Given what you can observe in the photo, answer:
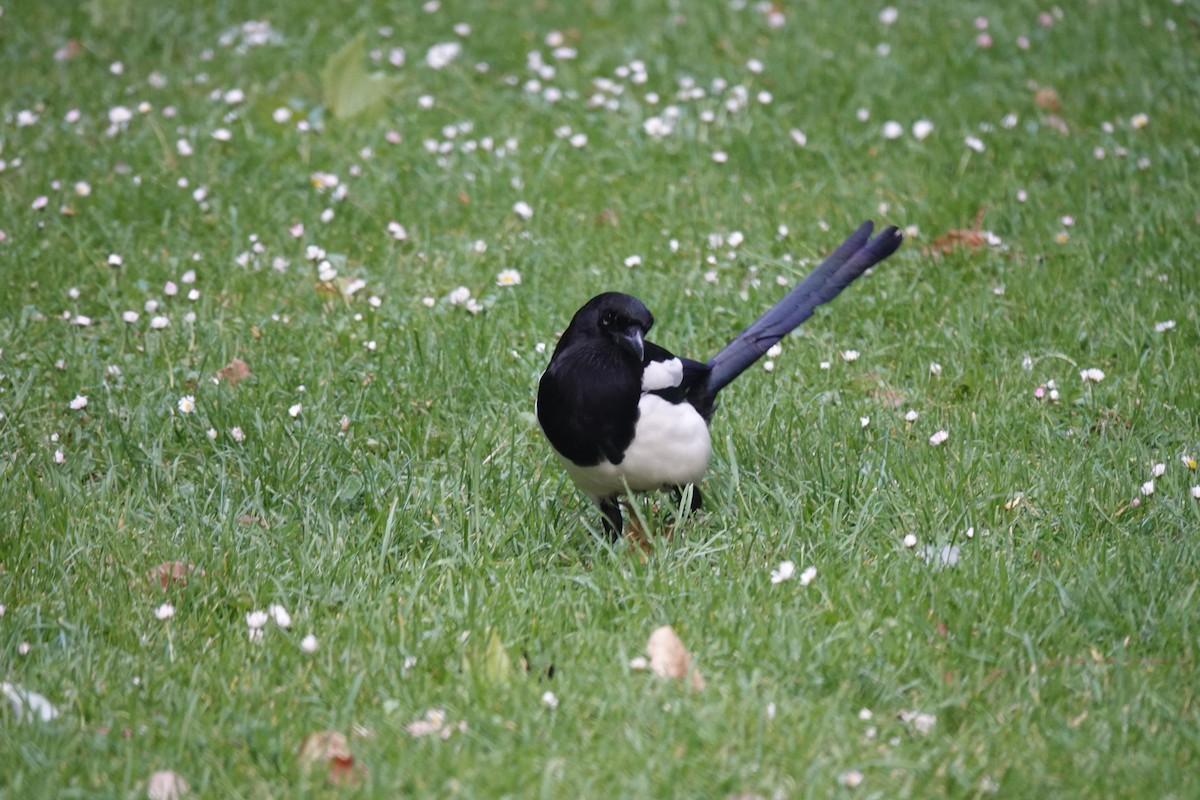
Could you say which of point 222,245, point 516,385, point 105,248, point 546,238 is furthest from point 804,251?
point 105,248

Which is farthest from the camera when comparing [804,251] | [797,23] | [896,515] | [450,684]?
[797,23]

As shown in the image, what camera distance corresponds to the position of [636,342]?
9.08 ft

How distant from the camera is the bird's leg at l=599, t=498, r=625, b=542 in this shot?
9.85ft

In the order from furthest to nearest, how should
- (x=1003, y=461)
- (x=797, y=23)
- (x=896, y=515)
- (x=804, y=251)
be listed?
(x=797, y=23) → (x=804, y=251) → (x=1003, y=461) → (x=896, y=515)

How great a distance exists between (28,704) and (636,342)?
1335 millimetres

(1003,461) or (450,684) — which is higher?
(450,684)

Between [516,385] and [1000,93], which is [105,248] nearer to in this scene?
[516,385]

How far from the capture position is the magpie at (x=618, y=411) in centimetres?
279

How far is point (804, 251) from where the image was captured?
429 cm

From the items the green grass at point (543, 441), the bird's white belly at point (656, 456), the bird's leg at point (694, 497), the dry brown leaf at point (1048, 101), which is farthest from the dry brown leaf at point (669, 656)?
the dry brown leaf at point (1048, 101)

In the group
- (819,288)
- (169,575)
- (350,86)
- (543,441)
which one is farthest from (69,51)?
(819,288)

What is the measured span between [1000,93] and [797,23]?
1014 millimetres

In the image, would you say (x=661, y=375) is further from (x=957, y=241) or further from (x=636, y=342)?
(x=957, y=241)

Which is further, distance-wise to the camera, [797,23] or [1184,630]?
[797,23]
